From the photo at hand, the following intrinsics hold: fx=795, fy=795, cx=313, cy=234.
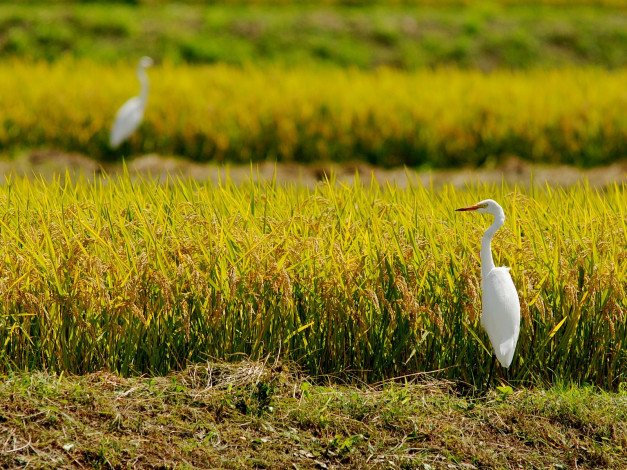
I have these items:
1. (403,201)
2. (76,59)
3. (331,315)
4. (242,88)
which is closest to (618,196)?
(403,201)

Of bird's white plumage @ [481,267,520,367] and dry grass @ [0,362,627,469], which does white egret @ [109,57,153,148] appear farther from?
bird's white plumage @ [481,267,520,367]

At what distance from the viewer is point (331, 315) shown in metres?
3.09

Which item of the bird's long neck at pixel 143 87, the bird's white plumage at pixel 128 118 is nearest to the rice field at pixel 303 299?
the bird's white plumage at pixel 128 118

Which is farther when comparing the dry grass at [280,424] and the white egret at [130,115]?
the white egret at [130,115]

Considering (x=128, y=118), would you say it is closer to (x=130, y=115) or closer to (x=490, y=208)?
(x=130, y=115)

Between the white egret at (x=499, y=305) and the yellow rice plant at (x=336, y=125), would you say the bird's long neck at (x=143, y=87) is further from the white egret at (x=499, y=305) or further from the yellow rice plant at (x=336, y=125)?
the white egret at (x=499, y=305)

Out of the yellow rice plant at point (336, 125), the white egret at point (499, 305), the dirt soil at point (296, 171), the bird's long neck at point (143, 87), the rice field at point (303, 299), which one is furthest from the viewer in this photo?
the yellow rice plant at point (336, 125)

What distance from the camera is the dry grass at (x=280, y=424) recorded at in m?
2.59

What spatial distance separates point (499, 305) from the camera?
2781mm

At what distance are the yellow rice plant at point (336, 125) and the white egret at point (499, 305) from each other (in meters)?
6.79

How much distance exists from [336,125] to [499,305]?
277 inches

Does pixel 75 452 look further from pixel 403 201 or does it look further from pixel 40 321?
pixel 403 201

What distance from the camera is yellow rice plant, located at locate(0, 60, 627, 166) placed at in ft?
31.2

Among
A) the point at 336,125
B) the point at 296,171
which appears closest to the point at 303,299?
the point at 296,171
